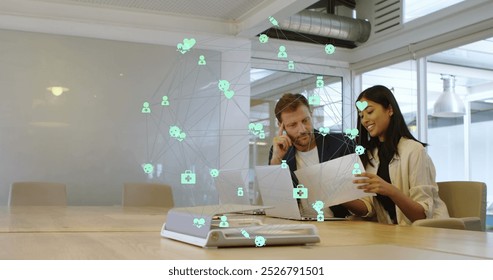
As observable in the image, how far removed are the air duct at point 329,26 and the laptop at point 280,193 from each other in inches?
125

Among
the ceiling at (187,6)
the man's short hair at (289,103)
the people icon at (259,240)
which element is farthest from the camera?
the ceiling at (187,6)

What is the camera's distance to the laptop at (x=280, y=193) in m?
2.09

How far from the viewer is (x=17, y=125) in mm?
4953

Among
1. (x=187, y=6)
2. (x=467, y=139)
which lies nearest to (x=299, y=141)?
(x=187, y=6)

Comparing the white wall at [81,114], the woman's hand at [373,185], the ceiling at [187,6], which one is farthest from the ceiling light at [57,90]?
the woman's hand at [373,185]

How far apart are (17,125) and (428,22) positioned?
14.0 ft

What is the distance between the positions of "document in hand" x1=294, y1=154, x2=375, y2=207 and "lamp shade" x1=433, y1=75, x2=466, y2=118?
146 inches

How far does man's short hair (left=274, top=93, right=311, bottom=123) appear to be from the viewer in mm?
1369

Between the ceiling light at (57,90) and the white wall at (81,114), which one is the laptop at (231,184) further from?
the ceiling light at (57,90)

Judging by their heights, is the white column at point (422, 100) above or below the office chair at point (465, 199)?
above

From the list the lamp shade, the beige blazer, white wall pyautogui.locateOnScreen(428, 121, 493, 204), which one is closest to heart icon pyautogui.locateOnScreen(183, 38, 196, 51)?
the beige blazer

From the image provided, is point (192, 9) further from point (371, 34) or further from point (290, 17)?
point (371, 34)
